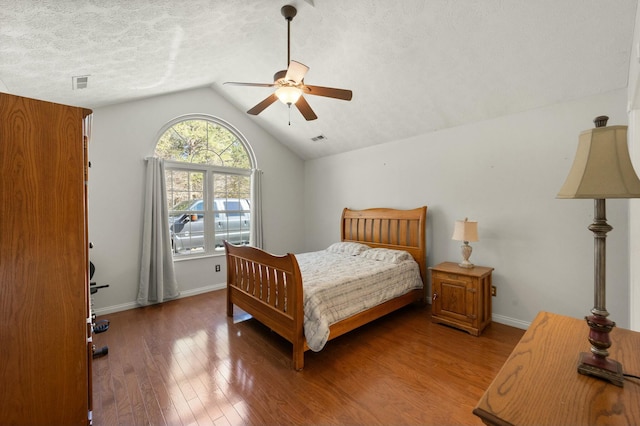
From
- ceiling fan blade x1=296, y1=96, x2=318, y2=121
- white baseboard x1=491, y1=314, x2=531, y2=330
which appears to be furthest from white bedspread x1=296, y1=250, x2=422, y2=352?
ceiling fan blade x1=296, y1=96, x2=318, y2=121

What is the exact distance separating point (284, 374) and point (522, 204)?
2.95m

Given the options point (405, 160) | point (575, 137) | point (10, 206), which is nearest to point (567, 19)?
point (575, 137)

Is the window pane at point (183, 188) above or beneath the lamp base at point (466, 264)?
above

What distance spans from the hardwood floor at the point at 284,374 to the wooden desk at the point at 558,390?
40.3 inches

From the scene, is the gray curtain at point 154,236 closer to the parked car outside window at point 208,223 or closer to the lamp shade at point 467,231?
the parked car outside window at point 208,223

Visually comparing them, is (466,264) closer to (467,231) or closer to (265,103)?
(467,231)

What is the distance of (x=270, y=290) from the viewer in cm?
269

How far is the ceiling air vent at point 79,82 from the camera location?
2.57 meters

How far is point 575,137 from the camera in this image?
8.72 ft

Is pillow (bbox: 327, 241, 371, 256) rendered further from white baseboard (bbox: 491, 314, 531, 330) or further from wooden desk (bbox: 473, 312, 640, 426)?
wooden desk (bbox: 473, 312, 640, 426)

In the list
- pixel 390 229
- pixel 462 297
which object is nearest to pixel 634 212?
pixel 462 297

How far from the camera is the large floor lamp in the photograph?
0.89 metres

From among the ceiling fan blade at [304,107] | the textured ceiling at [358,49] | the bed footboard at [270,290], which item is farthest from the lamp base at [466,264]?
the ceiling fan blade at [304,107]

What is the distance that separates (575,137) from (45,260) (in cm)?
418
